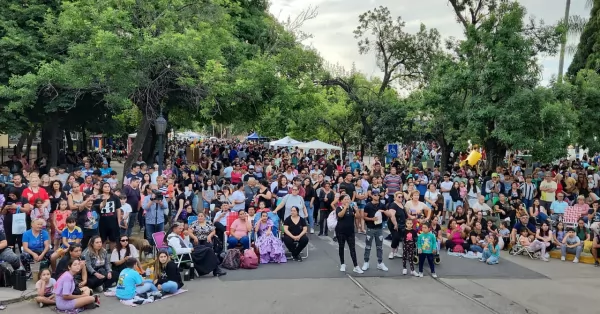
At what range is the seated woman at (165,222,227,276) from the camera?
10156 mm

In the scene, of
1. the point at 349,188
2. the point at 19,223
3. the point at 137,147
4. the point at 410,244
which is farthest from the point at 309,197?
the point at 137,147

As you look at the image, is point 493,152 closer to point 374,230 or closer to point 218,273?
point 374,230

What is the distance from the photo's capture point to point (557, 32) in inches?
738

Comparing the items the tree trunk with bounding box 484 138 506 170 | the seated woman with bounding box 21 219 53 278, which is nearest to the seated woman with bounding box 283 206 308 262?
the seated woman with bounding box 21 219 53 278

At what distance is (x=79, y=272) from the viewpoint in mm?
8758

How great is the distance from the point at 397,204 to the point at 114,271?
6.38m

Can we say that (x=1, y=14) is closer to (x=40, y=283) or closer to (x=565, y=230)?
(x=40, y=283)

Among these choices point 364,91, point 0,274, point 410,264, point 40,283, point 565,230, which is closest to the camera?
point 40,283

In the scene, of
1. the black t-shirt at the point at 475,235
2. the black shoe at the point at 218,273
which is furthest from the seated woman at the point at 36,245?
the black t-shirt at the point at 475,235

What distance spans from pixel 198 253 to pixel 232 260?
2.96ft

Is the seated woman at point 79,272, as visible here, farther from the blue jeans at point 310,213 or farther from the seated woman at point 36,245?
the blue jeans at point 310,213

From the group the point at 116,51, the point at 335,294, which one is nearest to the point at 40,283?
the point at 335,294

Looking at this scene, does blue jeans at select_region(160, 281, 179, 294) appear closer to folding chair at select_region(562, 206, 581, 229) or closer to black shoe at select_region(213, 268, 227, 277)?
black shoe at select_region(213, 268, 227, 277)

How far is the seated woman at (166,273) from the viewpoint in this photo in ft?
30.1
